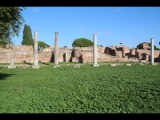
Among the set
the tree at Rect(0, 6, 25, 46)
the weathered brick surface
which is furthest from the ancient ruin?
the tree at Rect(0, 6, 25, 46)

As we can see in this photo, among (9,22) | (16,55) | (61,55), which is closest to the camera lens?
(9,22)

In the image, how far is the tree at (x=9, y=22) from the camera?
1149 centimetres

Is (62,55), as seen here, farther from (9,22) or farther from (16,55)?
(9,22)

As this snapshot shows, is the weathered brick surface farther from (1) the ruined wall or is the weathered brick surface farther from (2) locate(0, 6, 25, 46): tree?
(2) locate(0, 6, 25, 46): tree

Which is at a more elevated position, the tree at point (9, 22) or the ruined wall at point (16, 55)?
the tree at point (9, 22)

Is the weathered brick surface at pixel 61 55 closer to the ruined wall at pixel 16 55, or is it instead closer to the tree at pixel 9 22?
the ruined wall at pixel 16 55

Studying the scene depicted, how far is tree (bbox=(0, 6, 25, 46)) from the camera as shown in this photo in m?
11.5

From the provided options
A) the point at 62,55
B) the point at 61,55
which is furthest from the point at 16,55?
the point at 62,55

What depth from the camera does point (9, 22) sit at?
12.1m

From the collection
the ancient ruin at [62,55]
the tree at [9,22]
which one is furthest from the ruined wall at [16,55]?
the tree at [9,22]

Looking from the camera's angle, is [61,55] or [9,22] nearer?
[9,22]
